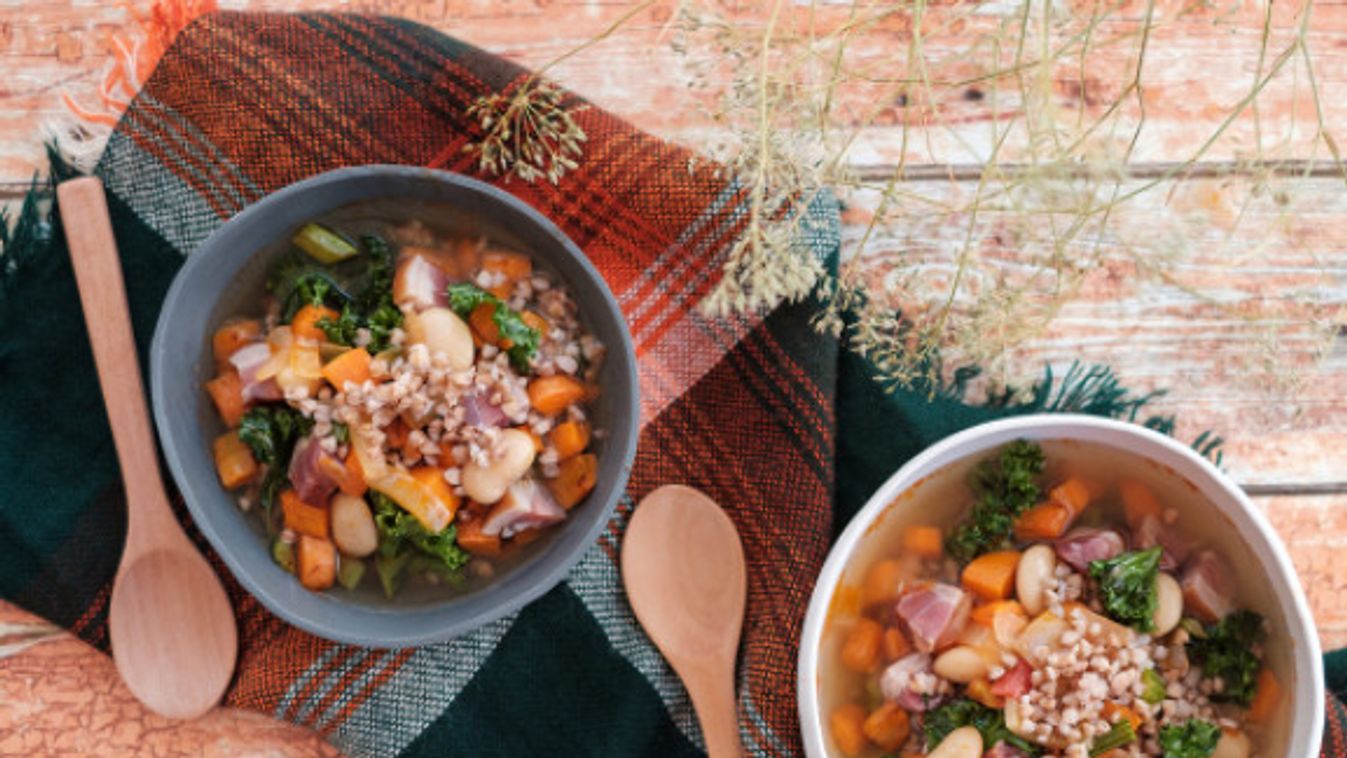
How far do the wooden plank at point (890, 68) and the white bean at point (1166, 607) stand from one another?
0.68 meters

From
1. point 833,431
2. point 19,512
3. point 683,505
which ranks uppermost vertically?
point 833,431

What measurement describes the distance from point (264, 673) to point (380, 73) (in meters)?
0.90

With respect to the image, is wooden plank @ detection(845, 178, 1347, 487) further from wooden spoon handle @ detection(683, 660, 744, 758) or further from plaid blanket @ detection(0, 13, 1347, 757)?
wooden spoon handle @ detection(683, 660, 744, 758)

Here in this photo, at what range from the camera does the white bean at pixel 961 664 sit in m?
1.65

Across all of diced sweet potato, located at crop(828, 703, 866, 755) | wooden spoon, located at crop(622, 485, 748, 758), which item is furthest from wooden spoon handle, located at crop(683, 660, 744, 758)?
diced sweet potato, located at crop(828, 703, 866, 755)

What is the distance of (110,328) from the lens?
1736 millimetres

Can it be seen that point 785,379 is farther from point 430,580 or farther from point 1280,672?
point 1280,672

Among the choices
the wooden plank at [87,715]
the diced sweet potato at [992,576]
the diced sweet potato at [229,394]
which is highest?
the diced sweet potato at [229,394]

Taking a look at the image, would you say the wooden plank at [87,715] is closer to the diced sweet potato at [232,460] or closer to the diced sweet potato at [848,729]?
the diced sweet potato at [232,460]

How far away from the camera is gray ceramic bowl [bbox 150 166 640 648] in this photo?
5.09 feet

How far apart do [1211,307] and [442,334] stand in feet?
4.03

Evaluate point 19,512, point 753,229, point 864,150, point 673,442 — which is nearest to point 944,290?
point 864,150

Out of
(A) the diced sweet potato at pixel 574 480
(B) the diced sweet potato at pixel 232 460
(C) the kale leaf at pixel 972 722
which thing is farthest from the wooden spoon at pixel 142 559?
(C) the kale leaf at pixel 972 722

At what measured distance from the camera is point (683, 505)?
5.94 ft
